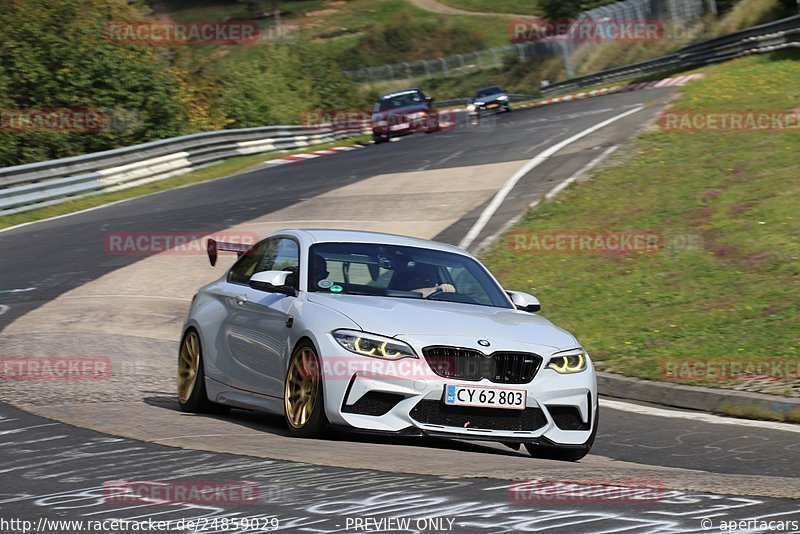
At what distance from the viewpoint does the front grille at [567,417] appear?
8.18 meters

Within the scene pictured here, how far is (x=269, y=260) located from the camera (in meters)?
9.58

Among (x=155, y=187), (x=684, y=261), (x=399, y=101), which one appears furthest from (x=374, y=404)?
(x=399, y=101)

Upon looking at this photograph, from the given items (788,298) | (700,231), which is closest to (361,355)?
(788,298)

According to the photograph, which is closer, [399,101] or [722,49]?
[399,101]

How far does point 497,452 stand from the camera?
28.3 ft

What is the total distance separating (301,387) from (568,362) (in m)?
1.78

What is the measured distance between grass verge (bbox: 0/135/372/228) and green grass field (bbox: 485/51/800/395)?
11.4 meters

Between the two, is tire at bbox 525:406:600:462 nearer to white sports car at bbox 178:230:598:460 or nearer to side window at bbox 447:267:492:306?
white sports car at bbox 178:230:598:460

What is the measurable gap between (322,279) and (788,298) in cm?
630

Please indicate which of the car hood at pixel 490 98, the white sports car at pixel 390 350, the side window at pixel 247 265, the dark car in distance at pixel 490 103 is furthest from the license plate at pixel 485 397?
the car hood at pixel 490 98

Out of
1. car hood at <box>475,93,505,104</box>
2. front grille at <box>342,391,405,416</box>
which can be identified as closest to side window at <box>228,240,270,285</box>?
front grille at <box>342,391,405,416</box>

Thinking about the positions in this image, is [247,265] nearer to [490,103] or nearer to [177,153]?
[177,153]

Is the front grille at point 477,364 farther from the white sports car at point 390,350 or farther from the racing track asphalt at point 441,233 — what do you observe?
the racing track asphalt at point 441,233

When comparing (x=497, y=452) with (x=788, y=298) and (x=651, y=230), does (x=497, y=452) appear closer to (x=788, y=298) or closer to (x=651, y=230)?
(x=788, y=298)
